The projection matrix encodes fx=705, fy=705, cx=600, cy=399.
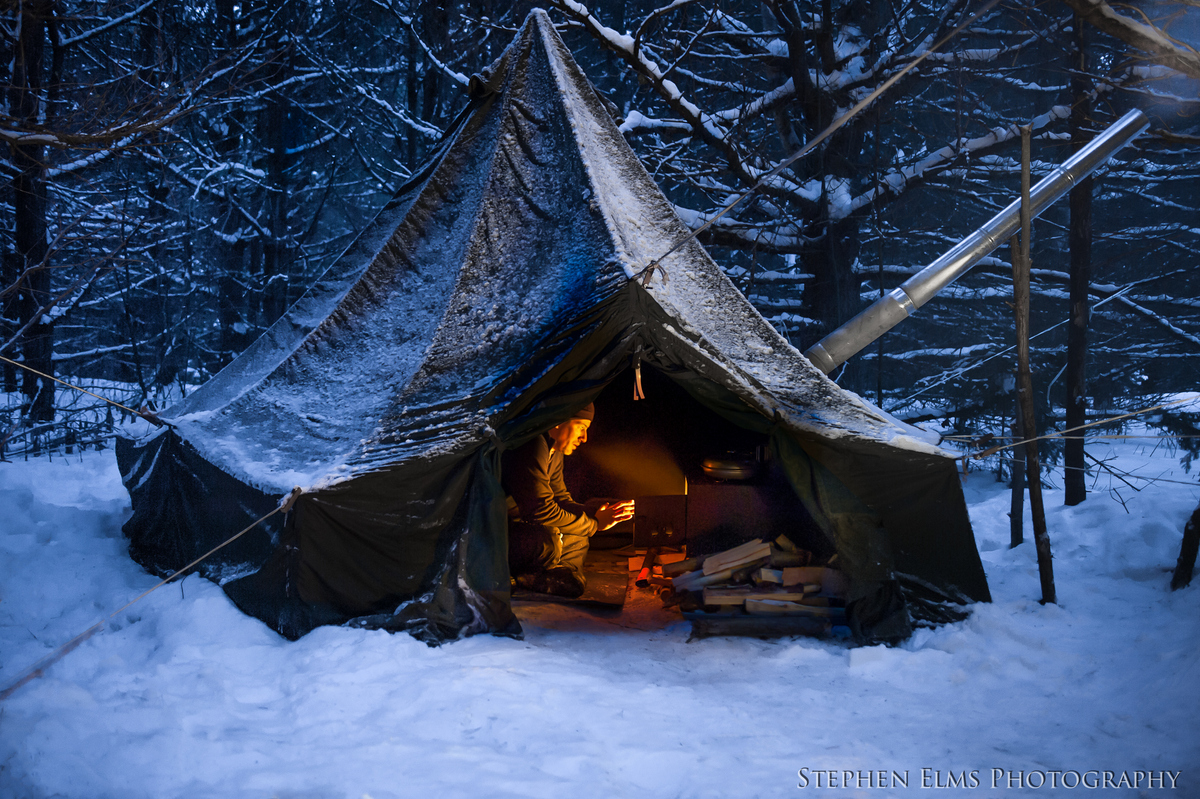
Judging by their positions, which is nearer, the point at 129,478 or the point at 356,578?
the point at 356,578

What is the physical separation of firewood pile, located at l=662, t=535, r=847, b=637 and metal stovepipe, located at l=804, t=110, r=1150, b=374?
2.06m

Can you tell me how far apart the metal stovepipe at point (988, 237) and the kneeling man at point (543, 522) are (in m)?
2.51

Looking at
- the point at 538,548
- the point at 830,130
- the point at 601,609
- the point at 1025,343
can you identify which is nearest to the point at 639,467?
the point at 538,548

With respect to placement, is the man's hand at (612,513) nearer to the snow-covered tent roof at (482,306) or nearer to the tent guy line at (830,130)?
the snow-covered tent roof at (482,306)

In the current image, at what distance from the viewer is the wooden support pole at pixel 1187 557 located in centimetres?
453

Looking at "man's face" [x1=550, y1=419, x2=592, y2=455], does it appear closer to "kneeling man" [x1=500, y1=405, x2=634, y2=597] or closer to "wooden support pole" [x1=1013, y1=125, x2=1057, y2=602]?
"kneeling man" [x1=500, y1=405, x2=634, y2=597]

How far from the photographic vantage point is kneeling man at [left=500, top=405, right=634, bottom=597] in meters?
5.10

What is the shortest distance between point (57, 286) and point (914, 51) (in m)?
14.3

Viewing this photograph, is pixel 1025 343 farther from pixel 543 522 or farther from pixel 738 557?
pixel 543 522

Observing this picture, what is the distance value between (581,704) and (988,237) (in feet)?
15.7

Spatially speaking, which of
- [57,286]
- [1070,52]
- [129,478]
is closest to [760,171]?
[1070,52]

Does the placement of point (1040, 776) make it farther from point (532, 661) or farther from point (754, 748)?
point (532, 661)

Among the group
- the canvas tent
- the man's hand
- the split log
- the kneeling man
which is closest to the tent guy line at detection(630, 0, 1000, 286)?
the canvas tent

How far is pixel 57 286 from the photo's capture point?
12.7 metres
